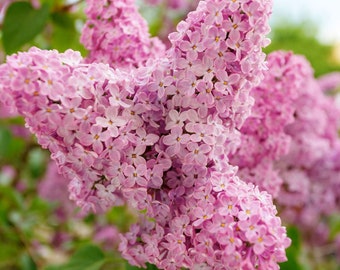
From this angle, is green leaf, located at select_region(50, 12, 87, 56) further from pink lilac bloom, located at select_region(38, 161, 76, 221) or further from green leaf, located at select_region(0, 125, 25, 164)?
pink lilac bloom, located at select_region(38, 161, 76, 221)

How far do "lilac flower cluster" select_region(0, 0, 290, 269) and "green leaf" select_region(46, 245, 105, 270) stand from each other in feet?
0.94

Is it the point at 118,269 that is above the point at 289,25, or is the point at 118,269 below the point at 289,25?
below

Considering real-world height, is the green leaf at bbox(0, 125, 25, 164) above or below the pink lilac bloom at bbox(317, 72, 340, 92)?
below

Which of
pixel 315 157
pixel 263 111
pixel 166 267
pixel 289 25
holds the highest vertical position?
pixel 289 25

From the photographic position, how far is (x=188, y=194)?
2.25 ft

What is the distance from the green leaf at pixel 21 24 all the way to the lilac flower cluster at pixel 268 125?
1.46ft

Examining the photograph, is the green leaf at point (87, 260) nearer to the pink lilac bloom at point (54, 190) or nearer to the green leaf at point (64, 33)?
the green leaf at point (64, 33)

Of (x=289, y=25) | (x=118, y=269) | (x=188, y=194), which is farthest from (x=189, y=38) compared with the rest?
(x=289, y=25)

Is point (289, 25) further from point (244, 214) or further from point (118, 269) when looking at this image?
point (244, 214)

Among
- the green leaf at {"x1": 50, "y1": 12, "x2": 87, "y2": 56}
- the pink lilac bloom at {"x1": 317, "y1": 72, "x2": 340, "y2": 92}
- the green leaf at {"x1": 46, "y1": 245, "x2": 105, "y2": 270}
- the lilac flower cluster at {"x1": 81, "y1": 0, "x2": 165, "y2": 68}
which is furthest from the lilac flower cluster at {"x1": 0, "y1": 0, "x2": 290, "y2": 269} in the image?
the pink lilac bloom at {"x1": 317, "y1": 72, "x2": 340, "y2": 92}

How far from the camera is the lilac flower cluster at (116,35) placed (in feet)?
2.68

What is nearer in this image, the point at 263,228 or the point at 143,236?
the point at 263,228

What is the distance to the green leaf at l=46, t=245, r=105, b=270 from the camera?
0.96m

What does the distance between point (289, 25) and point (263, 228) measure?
11.4 m
